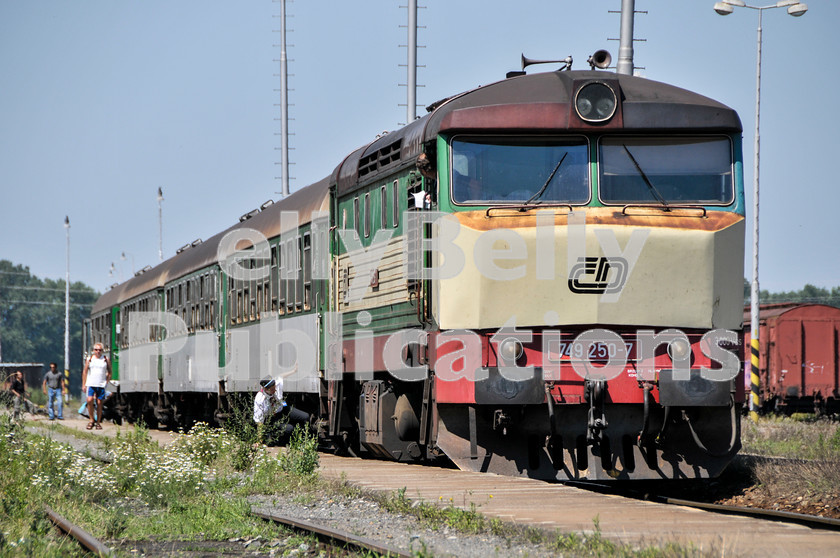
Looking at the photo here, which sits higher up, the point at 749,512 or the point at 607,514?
the point at 607,514

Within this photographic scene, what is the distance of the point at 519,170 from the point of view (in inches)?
430

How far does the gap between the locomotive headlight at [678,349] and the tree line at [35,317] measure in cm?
11633

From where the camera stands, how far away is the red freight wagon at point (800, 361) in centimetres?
2992

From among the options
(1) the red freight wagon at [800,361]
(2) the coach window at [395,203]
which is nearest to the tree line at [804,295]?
(1) the red freight wagon at [800,361]

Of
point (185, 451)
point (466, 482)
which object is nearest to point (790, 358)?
point (185, 451)

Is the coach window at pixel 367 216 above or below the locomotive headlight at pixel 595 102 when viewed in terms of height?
below

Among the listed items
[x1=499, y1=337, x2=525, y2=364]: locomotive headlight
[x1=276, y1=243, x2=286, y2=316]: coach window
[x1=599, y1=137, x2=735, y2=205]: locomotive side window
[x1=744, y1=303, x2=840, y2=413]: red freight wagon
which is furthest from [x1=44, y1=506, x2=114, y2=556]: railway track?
[x1=744, y1=303, x2=840, y2=413]: red freight wagon

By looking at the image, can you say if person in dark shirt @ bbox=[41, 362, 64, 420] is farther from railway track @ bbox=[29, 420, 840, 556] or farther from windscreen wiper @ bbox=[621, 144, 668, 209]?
windscreen wiper @ bbox=[621, 144, 668, 209]

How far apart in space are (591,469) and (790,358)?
68.7 ft

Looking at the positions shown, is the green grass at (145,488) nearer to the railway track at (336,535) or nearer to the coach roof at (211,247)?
the railway track at (336,535)

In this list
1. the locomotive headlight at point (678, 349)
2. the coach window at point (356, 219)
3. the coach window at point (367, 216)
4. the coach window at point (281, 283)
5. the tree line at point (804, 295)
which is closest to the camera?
the locomotive headlight at point (678, 349)

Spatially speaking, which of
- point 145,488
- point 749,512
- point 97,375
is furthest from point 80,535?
point 97,375

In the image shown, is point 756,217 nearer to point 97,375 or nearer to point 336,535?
point 97,375

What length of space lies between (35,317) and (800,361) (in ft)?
361
